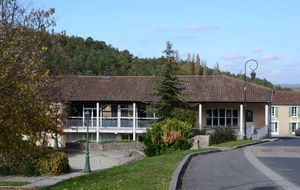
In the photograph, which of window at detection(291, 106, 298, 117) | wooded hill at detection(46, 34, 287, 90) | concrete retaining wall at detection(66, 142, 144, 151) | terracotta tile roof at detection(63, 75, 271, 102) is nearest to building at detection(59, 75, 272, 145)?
terracotta tile roof at detection(63, 75, 271, 102)

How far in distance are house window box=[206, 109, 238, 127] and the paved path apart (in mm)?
16249

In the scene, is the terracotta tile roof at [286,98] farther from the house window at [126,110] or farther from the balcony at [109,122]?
the balcony at [109,122]

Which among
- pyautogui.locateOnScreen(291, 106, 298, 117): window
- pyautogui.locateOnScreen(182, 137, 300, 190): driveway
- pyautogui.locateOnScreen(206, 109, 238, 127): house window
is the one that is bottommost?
pyautogui.locateOnScreen(182, 137, 300, 190): driveway

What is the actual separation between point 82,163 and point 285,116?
2602 inches

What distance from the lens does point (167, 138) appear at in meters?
30.7

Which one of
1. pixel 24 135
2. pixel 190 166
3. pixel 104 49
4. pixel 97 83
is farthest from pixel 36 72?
pixel 104 49

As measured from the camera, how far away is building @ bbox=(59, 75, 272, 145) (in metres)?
55.9

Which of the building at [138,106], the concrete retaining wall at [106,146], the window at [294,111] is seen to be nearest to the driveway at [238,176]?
the concrete retaining wall at [106,146]

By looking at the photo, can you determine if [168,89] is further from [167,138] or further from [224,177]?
[224,177]

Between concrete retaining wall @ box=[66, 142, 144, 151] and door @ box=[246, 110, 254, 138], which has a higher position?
Result: door @ box=[246, 110, 254, 138]

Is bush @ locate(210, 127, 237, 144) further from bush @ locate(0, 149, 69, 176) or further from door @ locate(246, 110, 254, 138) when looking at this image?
bush @ locate(0, 149, 69, 176)

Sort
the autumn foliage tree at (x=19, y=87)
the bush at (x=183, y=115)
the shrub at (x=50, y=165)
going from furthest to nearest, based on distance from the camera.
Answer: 1. the bush at (x=183, y=115)
2. the shrub at (x=50, y=165)
3. the autumn foliage tree at (x=19, y=87)

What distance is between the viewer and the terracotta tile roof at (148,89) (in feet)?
185

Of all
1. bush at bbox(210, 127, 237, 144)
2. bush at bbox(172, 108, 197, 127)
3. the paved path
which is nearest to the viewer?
the paved path
